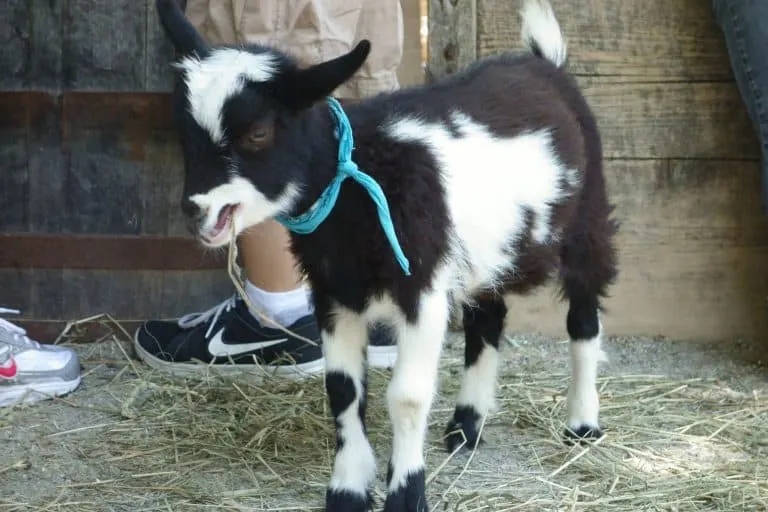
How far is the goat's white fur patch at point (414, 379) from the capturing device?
245 cm

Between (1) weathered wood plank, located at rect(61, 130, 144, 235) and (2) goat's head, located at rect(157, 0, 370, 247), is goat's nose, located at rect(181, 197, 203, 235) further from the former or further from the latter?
(1) weathered wood plank, located at rect(61, 130, 144, 235)

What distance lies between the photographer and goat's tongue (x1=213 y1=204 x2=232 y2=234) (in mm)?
2271

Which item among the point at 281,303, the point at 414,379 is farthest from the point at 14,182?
the point at 414,379

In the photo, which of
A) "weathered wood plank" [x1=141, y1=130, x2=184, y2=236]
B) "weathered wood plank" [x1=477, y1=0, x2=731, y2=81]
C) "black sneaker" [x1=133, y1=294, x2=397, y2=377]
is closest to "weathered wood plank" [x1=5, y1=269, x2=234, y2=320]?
"weathered wood plank" [x1=141, y1=130, x2=184, y2=236]

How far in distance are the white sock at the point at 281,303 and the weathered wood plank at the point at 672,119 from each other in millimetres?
1409

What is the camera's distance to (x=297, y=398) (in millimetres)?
3379

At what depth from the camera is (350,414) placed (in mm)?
2605

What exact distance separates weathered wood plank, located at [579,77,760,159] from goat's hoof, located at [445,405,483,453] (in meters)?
1.49

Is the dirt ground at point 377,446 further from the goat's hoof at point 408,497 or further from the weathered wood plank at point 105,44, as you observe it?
the weathered wood plank at point 105,44

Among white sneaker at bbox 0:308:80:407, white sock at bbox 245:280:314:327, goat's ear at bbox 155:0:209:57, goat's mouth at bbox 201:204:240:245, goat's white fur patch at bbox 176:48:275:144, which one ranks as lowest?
white sneaker at bbox 0:308:80:407

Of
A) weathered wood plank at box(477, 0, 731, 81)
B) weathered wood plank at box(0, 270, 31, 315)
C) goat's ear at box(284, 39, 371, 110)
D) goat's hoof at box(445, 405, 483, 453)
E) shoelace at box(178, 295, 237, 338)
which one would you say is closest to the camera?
goat's ear at box(284, 39, 371, 110)

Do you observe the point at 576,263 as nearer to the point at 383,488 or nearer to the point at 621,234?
the point at 383,488

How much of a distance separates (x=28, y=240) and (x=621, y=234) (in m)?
2.43

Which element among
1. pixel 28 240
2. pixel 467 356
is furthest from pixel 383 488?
pixel 28 240
